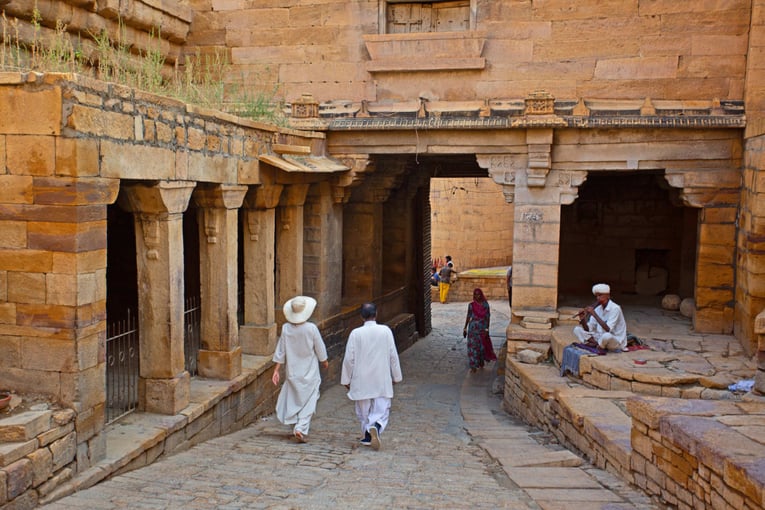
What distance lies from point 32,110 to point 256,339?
4.70 m

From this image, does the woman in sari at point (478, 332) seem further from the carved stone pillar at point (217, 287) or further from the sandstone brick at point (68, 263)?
the sandstone brick at point (68, 263)

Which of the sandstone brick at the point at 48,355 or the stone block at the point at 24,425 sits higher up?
the sandstone brick at the point at 48,355

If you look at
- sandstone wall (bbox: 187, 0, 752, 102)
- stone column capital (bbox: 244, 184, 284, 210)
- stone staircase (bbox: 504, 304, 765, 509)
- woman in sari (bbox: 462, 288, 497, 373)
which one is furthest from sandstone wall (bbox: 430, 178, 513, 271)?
stone column capital (bbox: 244, 184, 284, 210)

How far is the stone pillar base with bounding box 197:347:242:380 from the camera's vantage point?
784cm

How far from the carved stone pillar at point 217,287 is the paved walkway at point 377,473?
2.84 ft

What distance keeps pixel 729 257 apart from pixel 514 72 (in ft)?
13.0

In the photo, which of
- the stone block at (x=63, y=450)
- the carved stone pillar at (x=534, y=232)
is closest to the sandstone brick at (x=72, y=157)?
the stone block at (x=63, y=450)

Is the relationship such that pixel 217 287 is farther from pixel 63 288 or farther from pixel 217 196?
pixel 63 288

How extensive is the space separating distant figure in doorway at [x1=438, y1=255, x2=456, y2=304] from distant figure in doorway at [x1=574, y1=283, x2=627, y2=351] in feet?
41.0

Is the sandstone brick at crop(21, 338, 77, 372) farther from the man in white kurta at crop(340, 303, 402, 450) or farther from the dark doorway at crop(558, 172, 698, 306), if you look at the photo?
the dark doorway at crop(558, 172, 698, 306)

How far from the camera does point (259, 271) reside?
8.95 meters

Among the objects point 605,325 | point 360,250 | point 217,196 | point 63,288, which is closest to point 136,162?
point 63,288

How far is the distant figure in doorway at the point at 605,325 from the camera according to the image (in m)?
8.59

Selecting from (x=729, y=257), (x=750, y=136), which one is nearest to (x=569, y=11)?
(x=750, y=136)
